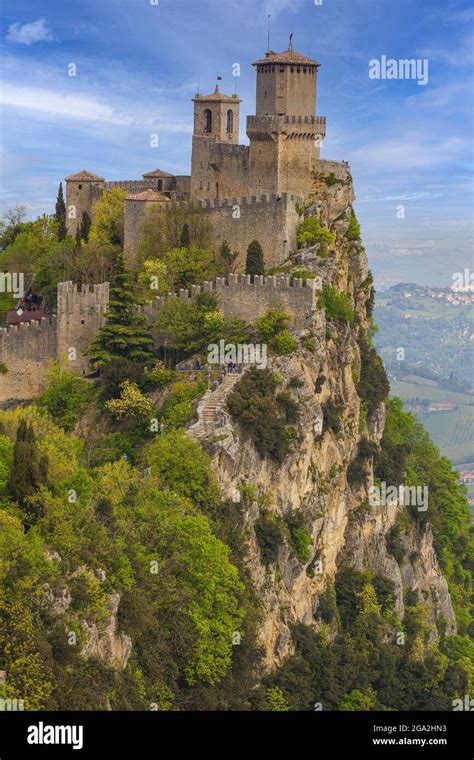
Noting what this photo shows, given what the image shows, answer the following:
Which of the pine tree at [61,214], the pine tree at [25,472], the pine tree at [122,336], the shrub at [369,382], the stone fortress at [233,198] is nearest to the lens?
the pine tree at [25,472]

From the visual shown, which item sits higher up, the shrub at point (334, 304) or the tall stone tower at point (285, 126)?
the tall stone tower at point (285, 126)

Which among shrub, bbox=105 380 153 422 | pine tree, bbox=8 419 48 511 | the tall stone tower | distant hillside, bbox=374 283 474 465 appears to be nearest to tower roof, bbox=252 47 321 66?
the tall stone tower

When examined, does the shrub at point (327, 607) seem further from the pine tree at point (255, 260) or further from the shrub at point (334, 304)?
the pine tree at point (255, 260)

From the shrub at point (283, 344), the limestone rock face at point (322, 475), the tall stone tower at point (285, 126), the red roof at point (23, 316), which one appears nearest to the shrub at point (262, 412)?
the limestone rock face at point (322, 475)

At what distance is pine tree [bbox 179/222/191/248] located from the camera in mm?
59062

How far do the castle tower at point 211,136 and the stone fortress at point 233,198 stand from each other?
5 centimetres

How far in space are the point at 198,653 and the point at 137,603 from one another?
16.1ft

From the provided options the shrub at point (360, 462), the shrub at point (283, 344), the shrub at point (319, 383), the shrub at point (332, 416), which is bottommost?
the shrub at point (360, 462)

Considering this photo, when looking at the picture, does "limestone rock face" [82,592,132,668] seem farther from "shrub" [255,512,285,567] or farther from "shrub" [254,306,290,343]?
"shrub" [254,306,290,343]

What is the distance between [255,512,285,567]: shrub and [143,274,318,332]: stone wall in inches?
327

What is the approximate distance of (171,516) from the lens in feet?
139

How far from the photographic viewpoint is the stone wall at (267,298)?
176 ft
